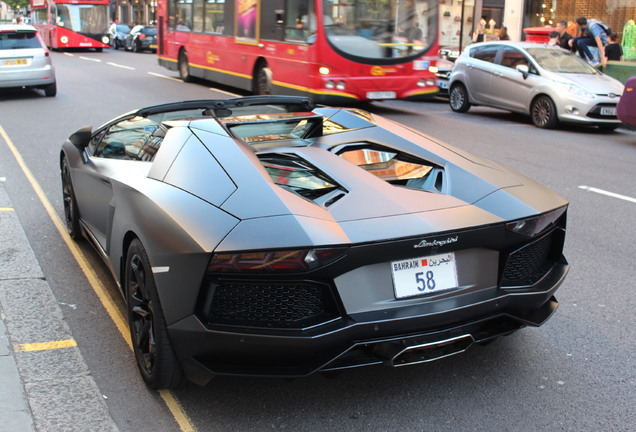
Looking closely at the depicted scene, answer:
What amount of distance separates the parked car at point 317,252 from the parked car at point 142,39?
39.6 m

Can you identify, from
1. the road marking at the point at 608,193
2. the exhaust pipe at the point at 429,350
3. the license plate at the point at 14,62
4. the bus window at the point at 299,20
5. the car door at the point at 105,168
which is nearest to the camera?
the exhaust pipe at the point at 429,350

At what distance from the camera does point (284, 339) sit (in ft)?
10.3

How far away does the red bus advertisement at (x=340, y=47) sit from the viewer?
47.7 feet

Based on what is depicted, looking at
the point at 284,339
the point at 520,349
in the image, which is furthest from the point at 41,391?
the point at 520,349

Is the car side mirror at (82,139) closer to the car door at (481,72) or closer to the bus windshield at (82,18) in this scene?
the car door at (481,72)

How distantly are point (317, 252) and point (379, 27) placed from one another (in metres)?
12.4

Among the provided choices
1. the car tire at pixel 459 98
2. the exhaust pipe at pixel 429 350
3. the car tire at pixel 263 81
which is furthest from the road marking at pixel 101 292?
the car tire at pixel 459 98

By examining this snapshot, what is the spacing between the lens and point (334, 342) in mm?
3182

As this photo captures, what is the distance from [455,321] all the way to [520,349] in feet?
3.39

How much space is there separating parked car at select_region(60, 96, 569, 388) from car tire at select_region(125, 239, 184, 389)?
11 mm

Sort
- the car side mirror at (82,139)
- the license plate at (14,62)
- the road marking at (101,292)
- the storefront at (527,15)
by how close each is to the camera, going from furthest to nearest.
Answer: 1. the storefront at (527,15)
2. the license plate at (14,62)
3. the car side mirror at (82,139)
4. the road marking at (101,292)

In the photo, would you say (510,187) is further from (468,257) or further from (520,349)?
(520,349)

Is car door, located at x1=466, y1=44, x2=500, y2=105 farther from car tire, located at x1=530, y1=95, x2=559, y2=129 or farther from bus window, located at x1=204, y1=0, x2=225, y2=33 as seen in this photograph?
bus window, located at x1=204, y1=0, x2=225, y2=33

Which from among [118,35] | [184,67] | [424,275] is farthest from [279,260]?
[118,35]
